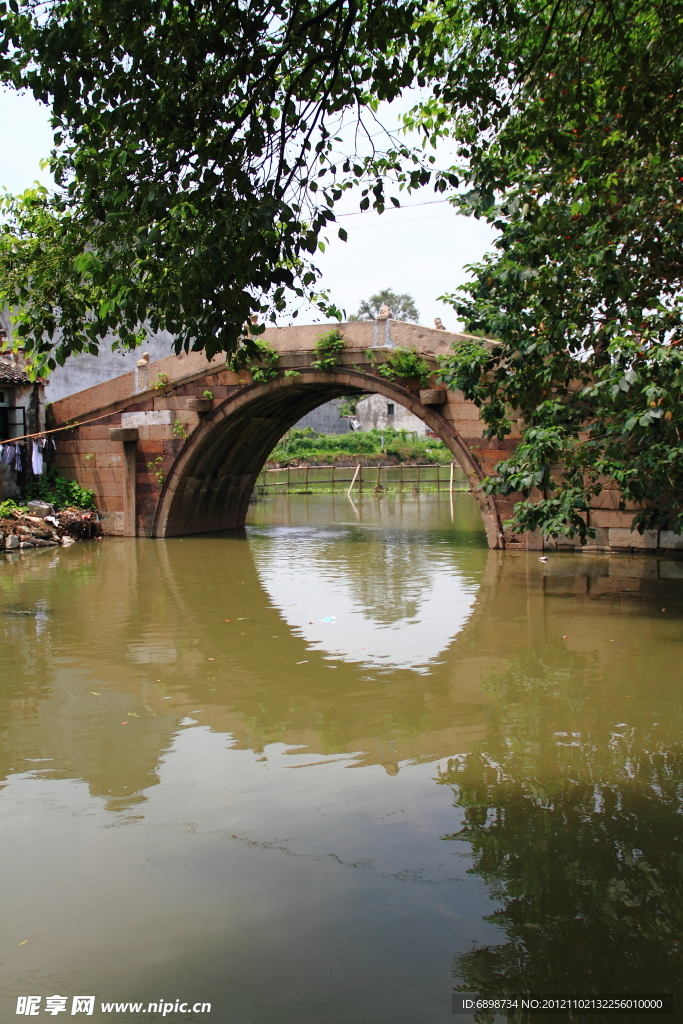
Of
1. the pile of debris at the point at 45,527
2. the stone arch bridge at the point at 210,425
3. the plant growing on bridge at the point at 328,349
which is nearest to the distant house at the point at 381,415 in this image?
the stone arch bridge at the point at 210,425

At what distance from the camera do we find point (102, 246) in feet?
16.4

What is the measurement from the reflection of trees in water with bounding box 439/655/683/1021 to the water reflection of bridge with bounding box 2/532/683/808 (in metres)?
0.27

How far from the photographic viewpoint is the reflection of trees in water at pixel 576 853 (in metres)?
2.84

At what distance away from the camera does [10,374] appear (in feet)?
50.8

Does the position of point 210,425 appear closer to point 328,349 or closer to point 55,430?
point 328,349

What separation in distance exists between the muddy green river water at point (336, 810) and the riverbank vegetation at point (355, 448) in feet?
85.7

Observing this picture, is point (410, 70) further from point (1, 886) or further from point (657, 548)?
point (657, 548)

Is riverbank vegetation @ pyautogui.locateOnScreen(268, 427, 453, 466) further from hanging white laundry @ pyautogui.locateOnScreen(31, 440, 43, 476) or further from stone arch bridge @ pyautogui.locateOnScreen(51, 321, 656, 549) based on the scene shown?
hanging white laundry @ pyautogui.locateOnScreen(31, 440, 43, 476)

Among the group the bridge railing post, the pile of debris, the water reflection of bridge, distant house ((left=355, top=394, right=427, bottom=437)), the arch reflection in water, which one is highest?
distant house ((left=355, top=394, right=427, bottom=437))

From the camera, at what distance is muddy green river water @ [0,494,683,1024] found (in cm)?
283

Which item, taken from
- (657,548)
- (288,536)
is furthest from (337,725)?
(288,536)

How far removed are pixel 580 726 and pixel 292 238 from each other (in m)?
3.28

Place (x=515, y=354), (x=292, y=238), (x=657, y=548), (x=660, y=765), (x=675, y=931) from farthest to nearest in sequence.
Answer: (x=657, y=548) < (x=515, y=354) < (x=292, y=238) < (x=660, y=765) < (x=675, y=931)

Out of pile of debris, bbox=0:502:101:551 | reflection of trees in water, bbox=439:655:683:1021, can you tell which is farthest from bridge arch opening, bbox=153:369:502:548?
reflection of trees in water, bbox=439:655:683:1021
